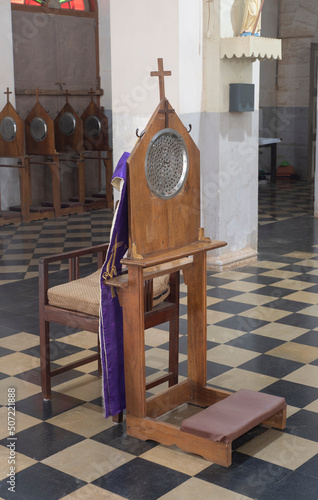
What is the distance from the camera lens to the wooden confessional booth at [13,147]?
9797mm

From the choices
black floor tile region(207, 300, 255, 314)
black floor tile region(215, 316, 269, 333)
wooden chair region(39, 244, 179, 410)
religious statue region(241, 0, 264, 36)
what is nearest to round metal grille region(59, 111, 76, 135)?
religious statue region(241, 0, 264, 36)

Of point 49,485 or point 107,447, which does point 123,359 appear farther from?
point 49,485

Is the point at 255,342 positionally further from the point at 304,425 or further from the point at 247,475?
the point at 247,475

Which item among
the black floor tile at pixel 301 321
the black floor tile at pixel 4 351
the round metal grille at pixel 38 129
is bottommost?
the black floor tile at pixel 4 351

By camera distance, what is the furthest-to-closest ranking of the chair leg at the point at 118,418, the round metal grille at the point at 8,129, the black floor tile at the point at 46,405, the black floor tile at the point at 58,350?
1. the round metal grille at the point at 8,129
2. the black floor tile at the point at 58,350
3. the black floor tile at the point at 46,405
4. the chair leg at the point at 118,418

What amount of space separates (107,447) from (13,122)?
717 centimetres

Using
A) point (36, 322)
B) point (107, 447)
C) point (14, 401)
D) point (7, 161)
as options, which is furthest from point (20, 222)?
point (107, 447)

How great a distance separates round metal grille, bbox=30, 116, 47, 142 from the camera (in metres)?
10.2

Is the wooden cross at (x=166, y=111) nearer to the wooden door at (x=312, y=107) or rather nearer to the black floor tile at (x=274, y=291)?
the black floor tile at (x=274, y=291)

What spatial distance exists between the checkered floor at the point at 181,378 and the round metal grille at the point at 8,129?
311 centimetres

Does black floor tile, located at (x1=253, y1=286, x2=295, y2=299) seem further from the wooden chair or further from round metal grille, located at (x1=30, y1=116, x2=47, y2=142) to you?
round metal grille, located at (x1=30, y1=116, x2=47, y2=142)

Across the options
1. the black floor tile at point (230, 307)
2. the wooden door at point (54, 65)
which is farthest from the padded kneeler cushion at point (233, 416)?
the wooden door at point (54, 65)

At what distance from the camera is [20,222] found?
10.0 metres

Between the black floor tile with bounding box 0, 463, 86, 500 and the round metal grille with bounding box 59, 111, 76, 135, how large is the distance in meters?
8.23
